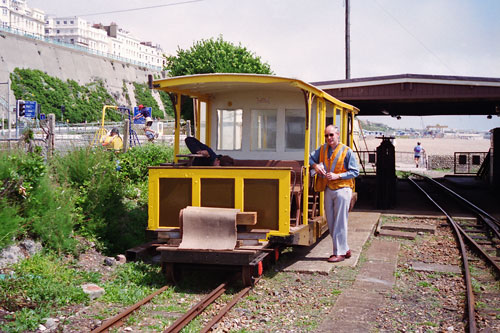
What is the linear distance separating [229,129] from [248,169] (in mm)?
2696

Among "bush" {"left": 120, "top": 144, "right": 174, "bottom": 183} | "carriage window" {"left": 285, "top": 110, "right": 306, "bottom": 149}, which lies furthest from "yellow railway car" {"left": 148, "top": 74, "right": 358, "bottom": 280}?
"bush" {"left": 120, "top": 144, "right": 174, "bottom": 183}

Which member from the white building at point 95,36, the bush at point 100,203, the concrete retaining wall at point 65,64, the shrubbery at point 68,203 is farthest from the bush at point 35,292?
the white building at point 95,36

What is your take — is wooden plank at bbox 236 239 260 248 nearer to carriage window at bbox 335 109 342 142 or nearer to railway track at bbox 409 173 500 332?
railway track at bbox 409 173 500 332

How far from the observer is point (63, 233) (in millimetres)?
8297

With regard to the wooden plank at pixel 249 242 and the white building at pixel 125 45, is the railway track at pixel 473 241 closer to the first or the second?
the wooden plank at pixel 249 242

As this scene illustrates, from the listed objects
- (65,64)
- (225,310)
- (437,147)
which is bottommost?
(225,310)

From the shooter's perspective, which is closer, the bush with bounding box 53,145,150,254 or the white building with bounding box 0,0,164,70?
the bush with bounding box 53,145,150,254

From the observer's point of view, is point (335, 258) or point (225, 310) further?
point (335, 258)

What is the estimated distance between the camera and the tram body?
7.79 m

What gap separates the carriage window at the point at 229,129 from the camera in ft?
33.7

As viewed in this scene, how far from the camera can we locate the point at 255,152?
33.3 feet

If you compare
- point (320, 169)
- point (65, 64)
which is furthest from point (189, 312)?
point (65, 64)

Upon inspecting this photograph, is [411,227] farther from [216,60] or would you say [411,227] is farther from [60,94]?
[60,94]

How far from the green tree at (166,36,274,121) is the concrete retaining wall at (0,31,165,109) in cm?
3138
